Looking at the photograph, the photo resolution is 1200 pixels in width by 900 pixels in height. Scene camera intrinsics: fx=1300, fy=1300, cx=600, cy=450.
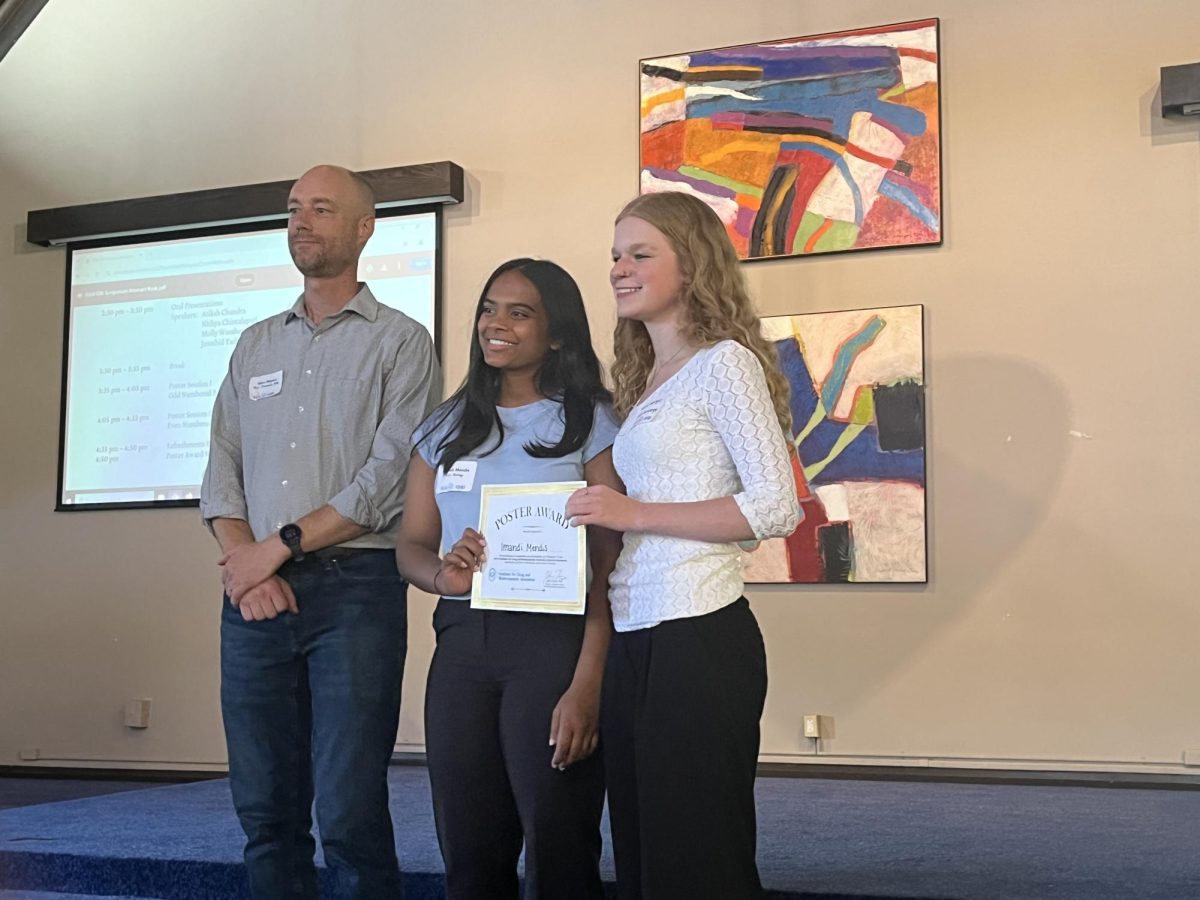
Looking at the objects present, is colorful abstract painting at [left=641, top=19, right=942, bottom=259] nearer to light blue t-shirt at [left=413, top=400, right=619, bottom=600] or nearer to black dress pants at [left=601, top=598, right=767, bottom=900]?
light blue t-shirt at [left=413, top=400, right=619, bottom=600]

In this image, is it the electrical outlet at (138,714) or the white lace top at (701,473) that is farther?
the electrical outlet at (138,714)

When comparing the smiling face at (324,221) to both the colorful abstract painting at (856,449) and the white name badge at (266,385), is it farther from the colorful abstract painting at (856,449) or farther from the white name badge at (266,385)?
Result: the colorful abstract painting at (856,449)

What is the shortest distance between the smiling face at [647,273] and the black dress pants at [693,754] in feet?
1.51

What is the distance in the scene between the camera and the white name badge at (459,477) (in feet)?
6.65

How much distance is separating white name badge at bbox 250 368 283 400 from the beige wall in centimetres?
267

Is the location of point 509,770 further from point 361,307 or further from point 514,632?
point 361,307

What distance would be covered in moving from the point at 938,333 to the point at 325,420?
110 inches

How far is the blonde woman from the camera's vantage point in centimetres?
172

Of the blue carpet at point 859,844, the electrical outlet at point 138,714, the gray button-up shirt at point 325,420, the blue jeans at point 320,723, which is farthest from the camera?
the electrical outlet at point 138,714

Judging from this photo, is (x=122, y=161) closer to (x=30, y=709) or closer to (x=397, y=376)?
(x=30, y=709)

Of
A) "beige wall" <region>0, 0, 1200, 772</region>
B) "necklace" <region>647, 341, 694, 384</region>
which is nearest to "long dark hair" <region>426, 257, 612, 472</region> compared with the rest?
"necklace" <region>647, 341, 694, 384</region>

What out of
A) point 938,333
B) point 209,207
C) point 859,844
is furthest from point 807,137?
point 859,844


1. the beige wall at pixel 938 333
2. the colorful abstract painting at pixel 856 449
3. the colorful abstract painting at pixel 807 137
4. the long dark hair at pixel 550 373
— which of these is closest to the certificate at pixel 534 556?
the long dark hair at pixel 550 373

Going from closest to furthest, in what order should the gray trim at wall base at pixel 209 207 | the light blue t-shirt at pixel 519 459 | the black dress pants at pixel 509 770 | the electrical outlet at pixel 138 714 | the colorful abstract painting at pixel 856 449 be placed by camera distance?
the black dress pants at pixel 509 770, the light blue t-shirt at pixel 519 459, the colorful abstract painting at pixel 856 449, the gray trim at wall base at pixel 209 207, the electrical outlet at pixel 138 714
